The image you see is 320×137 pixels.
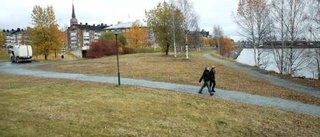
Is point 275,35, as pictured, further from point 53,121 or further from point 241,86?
point 53,121

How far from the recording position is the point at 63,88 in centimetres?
2023

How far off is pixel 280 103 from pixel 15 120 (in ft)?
41.9

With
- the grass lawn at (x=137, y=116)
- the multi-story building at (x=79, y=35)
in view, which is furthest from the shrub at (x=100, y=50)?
the multi-story building at (x=79, y=35)

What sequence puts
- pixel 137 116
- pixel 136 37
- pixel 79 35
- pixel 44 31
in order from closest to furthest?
pixel 137 116
pixel 44 31
pixel 136 37
pixel 79 35

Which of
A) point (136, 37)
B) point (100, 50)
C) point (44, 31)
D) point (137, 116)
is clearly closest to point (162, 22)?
point (100, 50)

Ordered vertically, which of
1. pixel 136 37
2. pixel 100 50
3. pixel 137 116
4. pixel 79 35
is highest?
pixel 79 35

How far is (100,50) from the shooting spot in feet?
192

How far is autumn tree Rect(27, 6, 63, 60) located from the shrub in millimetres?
5587

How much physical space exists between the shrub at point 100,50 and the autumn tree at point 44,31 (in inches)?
220

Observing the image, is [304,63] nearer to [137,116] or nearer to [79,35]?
[137,116]

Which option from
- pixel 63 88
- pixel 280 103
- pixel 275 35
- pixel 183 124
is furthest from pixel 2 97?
pixel 275 35

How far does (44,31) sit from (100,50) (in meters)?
9.92

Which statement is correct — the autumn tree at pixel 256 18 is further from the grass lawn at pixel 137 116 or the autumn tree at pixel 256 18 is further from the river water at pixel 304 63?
the grass lawn at pixel 137 116

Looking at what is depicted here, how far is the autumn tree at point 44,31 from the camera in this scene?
54.2m
